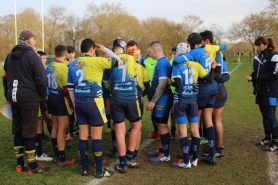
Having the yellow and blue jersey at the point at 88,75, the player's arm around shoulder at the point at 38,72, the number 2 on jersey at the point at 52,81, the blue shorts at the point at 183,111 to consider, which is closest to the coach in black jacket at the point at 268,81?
the blue shorts at the point at 183,111

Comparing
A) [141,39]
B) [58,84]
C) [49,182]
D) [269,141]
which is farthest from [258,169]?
[141,39]

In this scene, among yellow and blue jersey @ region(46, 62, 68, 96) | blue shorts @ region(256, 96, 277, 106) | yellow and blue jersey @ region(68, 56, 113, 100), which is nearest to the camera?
yellow and blue jersey @ region(68, 56, 113, 100)

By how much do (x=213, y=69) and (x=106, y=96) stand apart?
2898 mm

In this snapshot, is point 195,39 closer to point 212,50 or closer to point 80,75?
point 212,50

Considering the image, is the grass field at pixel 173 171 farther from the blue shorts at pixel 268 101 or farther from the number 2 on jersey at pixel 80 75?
the number 2 on jersey at pixel 80 75

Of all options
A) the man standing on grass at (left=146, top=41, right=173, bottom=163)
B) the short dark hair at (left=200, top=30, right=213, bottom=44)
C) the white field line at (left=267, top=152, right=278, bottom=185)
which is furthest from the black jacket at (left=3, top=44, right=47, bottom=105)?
the white field line at (left=267, top=152, right=278, bottom=185)

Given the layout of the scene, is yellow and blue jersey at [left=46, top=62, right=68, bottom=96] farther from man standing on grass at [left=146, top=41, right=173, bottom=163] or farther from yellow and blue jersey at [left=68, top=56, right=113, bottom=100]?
Result: man standing on grass at [left=146, top=41, right=173, bottom=163]

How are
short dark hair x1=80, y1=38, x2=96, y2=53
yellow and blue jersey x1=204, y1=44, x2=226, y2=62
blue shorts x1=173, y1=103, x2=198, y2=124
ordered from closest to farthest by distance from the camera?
short dark hair x1=80, y1=38, x2=96, y2=53, blue shorts x1=173, y1=103, x2=198, y2=124, yellow and blue jersey x1=204, y1=44, x2=226, y2=62

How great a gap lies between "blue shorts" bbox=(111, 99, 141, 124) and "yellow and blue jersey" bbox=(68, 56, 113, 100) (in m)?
0.39

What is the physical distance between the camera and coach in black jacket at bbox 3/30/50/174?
4645 mm

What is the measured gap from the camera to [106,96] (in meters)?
6.98

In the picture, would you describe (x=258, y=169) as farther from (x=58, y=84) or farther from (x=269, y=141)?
(x=58, y=84)

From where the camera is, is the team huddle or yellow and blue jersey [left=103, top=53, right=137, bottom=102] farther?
yellow and blue jersey [left=103, top=53, right=137, bottom=102]

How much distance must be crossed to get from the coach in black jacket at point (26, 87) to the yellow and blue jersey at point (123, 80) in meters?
1.18
